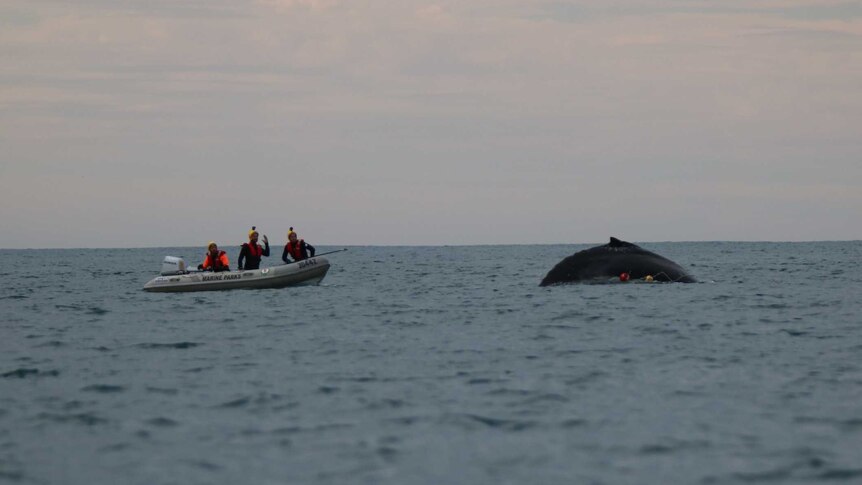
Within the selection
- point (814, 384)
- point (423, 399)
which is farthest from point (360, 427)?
point (814, 384)

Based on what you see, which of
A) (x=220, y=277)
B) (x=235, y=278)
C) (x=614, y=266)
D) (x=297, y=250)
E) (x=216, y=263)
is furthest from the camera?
(x=297, y=250)

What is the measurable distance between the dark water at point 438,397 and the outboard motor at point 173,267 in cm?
1054

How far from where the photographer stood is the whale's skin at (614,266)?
1706 inches

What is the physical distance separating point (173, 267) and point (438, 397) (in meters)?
29.9

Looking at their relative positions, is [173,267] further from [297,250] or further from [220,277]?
[297,250]

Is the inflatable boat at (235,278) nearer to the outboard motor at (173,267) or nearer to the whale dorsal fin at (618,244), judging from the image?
the outboard motor at (173,267)

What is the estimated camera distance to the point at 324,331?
93.7ft

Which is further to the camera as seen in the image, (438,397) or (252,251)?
(252,251)

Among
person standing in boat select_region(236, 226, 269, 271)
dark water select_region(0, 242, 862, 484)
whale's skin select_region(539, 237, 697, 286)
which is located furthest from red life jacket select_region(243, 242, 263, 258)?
whale's skin select_region(539, 237, 697, 286)

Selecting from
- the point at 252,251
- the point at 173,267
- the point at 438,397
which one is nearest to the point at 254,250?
the point at 252,251

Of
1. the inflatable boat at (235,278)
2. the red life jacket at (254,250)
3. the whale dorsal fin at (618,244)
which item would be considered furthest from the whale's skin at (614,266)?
the red life jacket at (254,250)

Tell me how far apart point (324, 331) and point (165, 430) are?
1351cm

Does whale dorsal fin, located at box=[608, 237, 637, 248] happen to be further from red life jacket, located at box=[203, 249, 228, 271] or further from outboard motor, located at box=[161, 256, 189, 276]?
outboard motor, located at box=[161, 256, 189, 276]

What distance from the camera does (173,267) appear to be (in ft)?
149
